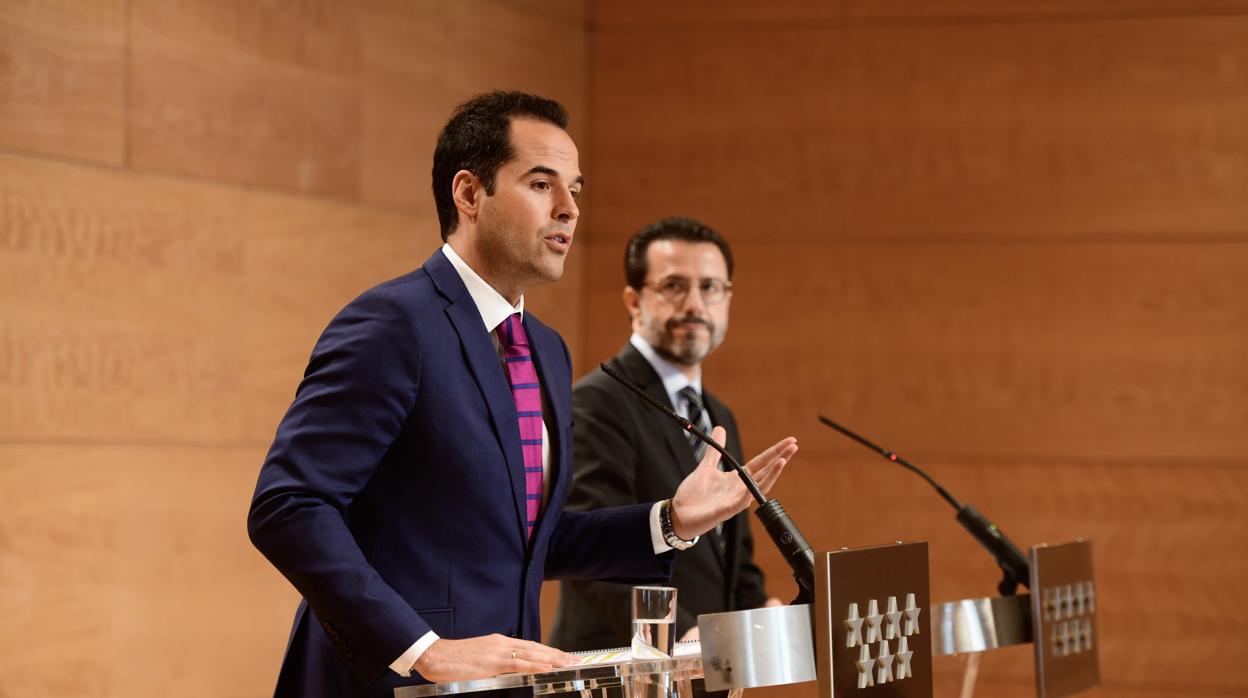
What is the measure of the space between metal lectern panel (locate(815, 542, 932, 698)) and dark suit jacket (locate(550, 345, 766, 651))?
828mm

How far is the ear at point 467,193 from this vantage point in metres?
2.11

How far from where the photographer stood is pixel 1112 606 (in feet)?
14.9

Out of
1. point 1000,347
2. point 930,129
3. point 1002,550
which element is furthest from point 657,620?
point 930,129

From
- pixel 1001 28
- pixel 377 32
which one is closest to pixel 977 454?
pixel 1001 28

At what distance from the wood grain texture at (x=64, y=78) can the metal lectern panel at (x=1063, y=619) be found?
2462 mm

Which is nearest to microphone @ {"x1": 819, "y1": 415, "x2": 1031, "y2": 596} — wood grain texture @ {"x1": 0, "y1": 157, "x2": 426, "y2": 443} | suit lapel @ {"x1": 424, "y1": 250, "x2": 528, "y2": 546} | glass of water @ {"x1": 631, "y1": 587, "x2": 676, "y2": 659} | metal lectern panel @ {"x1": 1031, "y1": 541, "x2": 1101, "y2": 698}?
metal lectern panel @ {"x1": 1031, "y1": 541, "x2": 1101, "y2": 698}

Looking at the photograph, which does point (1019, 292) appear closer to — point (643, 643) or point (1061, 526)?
point (1061, 526)

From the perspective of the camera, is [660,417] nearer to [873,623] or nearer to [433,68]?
[873,623]

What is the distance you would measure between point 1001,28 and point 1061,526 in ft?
5.55

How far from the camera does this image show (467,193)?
6.94 ft

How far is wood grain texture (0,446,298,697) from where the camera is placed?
3.34 m

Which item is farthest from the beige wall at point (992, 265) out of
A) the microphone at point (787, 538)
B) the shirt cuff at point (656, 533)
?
the microphone at point (787, 538)

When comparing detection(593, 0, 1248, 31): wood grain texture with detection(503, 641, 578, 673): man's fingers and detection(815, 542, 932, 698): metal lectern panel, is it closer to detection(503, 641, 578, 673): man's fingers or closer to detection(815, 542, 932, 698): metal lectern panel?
detection(815, 542, 932, 698): metal lectern panel

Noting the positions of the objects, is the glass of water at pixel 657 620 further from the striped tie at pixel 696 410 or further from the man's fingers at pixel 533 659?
the striped tie at pixel 696 410
